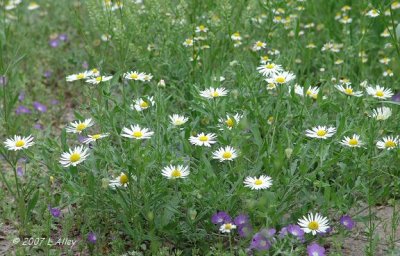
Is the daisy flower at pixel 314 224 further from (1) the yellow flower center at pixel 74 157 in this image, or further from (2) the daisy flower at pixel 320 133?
(1) the yellow flower center at pixel 74 157

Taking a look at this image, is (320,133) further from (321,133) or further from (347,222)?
(347,222)

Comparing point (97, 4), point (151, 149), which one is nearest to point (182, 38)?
point (97, 4)

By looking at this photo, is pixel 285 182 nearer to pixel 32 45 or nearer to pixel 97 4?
pixel 97 4

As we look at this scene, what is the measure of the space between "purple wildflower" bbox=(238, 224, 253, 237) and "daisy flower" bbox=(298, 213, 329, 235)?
0.20 metres

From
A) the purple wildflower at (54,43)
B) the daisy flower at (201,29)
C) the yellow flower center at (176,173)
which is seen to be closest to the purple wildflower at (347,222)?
the yellow flower center at (176,173)

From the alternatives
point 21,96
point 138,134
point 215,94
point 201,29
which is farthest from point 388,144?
point 21,96

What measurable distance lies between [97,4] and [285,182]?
70.1 inches

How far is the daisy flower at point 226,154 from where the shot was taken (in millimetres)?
2590

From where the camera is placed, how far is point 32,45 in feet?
16.6

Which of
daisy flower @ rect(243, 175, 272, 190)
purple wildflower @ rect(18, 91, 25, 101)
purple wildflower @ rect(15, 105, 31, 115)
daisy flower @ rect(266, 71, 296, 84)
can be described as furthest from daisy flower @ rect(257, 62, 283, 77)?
purple wildflower @ rect(18, 91, 25, 101)

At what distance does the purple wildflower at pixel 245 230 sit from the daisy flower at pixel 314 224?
0.66 feet

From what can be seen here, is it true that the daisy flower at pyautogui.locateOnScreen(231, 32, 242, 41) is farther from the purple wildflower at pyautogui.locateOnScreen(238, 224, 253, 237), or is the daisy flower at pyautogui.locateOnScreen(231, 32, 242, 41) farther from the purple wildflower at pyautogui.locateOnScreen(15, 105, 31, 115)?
the purple wildflower at pyautogui.locateOnScreen(238, 224, 253, 237)

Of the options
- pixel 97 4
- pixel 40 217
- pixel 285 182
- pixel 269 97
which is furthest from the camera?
pixel 97 4

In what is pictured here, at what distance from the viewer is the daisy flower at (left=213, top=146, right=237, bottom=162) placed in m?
2.59
